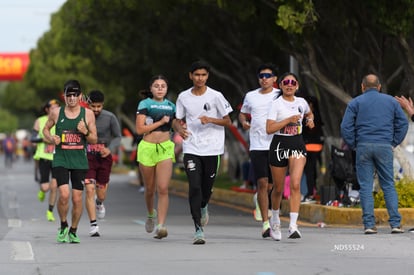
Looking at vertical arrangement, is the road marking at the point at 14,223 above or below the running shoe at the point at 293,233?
below

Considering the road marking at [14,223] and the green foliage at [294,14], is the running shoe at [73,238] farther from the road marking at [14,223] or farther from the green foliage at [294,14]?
the green foliage at [294,14]

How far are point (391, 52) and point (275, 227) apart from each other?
1286 centimetres

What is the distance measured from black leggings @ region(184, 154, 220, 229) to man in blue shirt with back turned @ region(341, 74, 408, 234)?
1842 mm

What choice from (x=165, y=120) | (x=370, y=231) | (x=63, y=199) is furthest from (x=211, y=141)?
(x=370, y=231)

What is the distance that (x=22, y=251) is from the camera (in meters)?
12.2

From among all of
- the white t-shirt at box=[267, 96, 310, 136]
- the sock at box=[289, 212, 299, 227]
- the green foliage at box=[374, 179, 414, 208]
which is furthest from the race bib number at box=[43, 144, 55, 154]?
the sock at box=[289, 212, 299, 227]

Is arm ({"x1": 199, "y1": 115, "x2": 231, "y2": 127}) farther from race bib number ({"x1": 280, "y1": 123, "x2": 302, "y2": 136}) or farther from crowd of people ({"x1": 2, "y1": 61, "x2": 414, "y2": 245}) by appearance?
race bib number ({"x1": 280, "y1": 123, "x2": 302, "y2": 136})

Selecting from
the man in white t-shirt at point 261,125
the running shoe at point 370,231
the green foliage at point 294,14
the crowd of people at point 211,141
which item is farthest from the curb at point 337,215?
the green foliage at point 294,14

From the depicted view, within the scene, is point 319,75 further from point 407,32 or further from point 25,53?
point 25,53

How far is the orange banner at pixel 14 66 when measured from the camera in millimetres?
86500

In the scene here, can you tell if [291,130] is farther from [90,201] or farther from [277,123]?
[90,201]

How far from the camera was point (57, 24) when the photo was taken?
2534 inches

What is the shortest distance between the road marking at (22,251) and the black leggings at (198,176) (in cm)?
181

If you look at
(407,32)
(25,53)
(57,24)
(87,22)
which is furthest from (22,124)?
(407,32)
